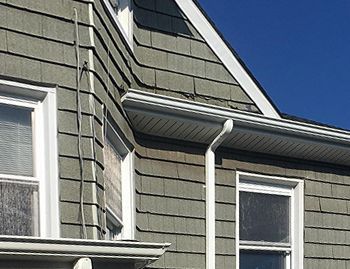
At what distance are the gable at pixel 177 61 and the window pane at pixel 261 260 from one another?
138 centimetres

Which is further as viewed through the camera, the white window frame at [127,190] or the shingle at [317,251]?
the shingle at [317,251]

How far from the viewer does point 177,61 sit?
22.9ft

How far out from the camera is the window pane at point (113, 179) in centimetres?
565

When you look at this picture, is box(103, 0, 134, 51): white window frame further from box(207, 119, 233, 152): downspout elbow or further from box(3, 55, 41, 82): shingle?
box(3, 55, 41, 82): shingle

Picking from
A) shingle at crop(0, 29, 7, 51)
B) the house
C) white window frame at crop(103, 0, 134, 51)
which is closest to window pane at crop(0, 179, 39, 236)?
the house

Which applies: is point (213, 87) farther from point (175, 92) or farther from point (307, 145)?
point (307, 145)

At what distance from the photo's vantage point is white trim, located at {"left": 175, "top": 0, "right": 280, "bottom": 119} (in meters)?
7.26

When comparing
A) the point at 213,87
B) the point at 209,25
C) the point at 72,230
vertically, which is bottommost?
the point at 72,230

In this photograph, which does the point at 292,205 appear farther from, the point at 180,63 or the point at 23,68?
the point at 23,68

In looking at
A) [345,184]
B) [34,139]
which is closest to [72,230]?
[34,139]

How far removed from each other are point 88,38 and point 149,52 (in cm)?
176

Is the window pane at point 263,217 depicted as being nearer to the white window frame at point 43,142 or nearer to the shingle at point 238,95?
the shingle at point 238,95

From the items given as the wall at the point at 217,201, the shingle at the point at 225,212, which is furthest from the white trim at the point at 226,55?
the shingle at the point at 225,212

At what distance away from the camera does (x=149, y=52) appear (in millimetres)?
6762
